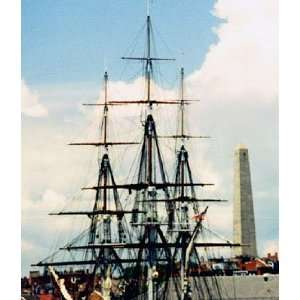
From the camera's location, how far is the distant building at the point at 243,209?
4879 millimetres

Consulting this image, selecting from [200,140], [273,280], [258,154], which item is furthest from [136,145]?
[273,280]

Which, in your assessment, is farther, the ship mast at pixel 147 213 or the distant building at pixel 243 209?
the ship mast at pixel 147 213

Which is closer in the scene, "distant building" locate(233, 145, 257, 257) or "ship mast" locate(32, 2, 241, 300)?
"distant building" locate(233, 145, 257, 257)

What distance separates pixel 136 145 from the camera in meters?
5.13

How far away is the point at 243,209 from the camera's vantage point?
4898 mm

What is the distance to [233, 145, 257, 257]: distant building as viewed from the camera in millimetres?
4879

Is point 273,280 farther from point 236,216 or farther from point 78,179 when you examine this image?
point 78,179

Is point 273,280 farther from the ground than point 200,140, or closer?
closer

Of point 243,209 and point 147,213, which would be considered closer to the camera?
point 243,209
